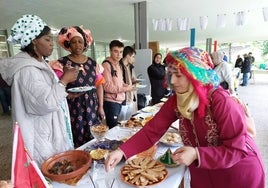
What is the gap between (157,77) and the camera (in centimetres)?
339

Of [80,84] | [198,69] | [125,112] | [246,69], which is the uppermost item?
[198,69]

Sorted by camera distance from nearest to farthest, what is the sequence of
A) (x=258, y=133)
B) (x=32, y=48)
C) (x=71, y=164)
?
(x=71, y=164) < (x=32, y=48) < (x=258, y=133)

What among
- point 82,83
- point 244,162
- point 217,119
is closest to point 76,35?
point 82,83

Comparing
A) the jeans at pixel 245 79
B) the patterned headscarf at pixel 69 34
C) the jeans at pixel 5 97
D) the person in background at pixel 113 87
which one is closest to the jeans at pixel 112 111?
the person in background at pixel 113 87

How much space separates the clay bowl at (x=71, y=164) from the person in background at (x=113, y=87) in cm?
109

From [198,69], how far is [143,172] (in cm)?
46

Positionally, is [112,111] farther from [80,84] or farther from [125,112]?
[80,84]

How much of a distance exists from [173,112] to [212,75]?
0.25 meters

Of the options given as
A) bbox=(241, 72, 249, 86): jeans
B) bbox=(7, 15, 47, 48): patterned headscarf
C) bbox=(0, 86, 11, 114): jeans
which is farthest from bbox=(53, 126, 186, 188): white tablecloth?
bbox=(241, 72, 249, 86): jeans

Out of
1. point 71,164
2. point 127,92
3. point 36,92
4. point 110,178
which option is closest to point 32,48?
point 36,92

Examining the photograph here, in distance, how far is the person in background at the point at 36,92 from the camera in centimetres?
98

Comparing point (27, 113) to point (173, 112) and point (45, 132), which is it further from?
point (173, 112)

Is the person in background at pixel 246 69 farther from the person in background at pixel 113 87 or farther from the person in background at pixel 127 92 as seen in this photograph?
the person in background at pixel 113 87

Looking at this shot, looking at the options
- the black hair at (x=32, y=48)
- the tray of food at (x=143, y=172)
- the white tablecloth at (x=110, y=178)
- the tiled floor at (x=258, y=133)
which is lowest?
the tiled floor at (x=258, y=133)
